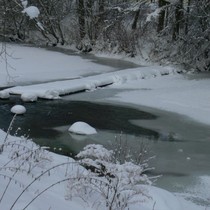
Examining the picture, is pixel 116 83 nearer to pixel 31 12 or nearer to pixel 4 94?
pixel 4 94

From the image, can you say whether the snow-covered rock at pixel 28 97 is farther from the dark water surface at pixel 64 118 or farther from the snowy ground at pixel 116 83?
the dark water surface at pixel 64 118

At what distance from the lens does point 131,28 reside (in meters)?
26.2

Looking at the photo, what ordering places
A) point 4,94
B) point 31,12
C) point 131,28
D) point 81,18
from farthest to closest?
point 81,18 < point 131,28 < point 4,94 < point 31,12

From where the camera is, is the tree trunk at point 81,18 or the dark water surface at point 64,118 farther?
the tree trunk at point 81,18

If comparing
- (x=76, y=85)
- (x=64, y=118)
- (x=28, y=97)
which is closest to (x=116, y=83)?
(x=76, y=85)

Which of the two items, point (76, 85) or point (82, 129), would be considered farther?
point (76, 85)

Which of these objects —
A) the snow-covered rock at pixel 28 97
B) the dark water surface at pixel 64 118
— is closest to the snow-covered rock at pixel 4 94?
the dark water surface at pixel 64 118

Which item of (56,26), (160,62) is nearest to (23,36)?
(56,26)

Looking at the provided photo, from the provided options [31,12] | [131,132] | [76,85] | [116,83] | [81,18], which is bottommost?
[116,83]

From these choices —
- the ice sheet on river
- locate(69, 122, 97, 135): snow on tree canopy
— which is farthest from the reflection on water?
the ice sheet on river

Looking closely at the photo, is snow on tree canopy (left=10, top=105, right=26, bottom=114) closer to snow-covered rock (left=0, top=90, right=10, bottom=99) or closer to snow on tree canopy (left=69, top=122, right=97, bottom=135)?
snow-covered rock (left=0, top=90, right=10, bottom=99)

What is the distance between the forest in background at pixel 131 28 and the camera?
69.9 ft

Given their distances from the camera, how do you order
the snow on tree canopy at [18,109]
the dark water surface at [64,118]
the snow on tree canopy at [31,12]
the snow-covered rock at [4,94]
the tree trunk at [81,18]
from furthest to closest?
the tree trunk at [81,18], the snow-covered rock at [4,94], the snow on tree canopy at [18,109], the dark water surface at [64,118], the snow on tree canopy at [31,12]

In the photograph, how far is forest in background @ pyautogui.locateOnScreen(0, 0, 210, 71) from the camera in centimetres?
2130
